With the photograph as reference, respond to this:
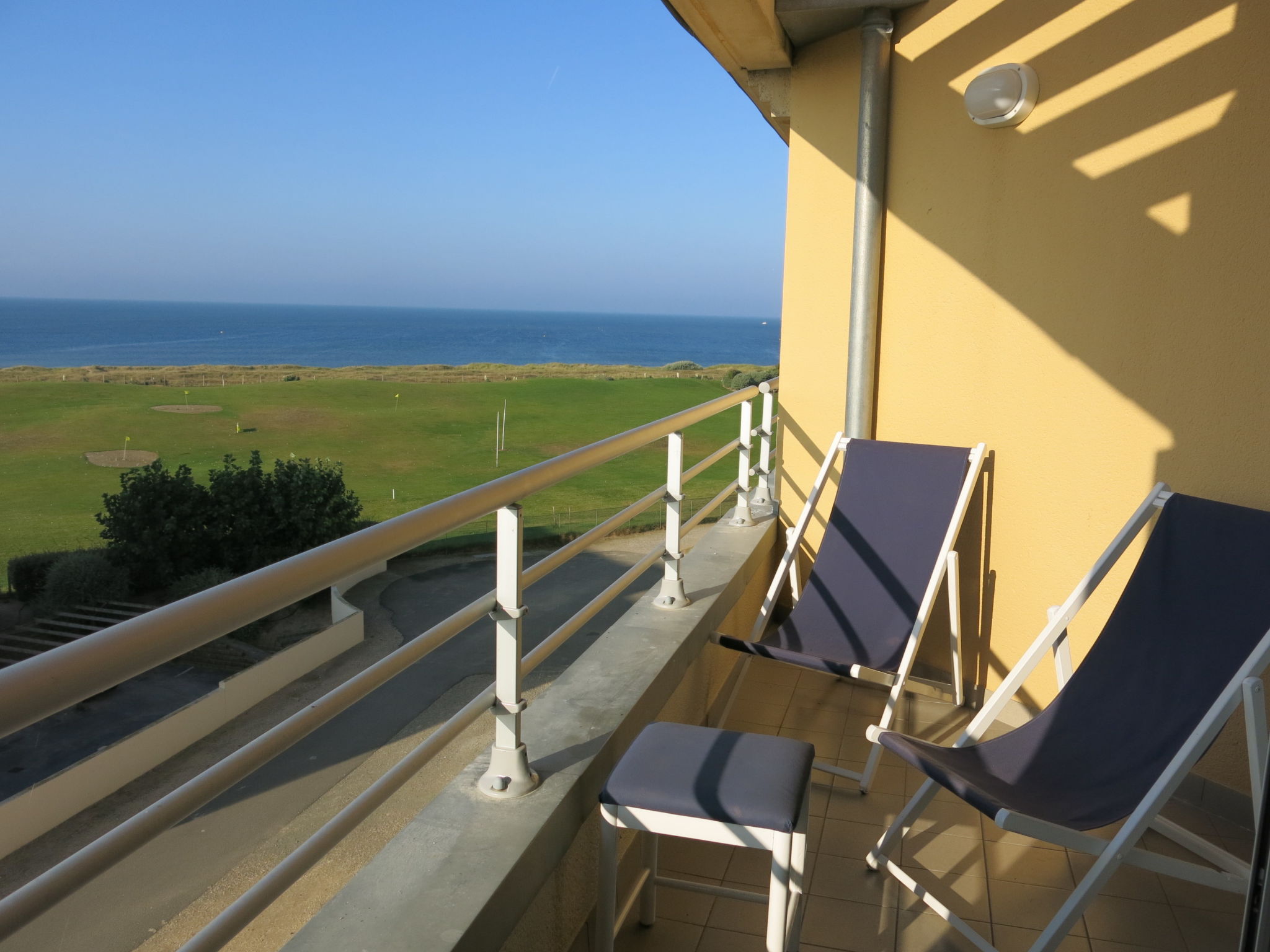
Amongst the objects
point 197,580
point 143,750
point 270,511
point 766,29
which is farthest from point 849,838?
point 270,511

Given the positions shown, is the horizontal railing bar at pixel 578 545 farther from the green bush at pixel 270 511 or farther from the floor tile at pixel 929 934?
the green bush at pixel 270 511

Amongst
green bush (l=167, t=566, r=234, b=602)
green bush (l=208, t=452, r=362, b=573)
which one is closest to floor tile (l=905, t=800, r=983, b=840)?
green bush (l=167, t=566, r=234, b=602)

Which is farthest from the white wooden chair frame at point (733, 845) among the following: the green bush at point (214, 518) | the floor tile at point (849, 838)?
the green bush at point (214, 518)

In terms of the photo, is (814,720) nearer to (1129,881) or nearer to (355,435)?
(1129,881)

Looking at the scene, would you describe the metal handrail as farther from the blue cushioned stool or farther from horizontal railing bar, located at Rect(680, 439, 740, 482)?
horizontal railing bar, located at Rect(680, 439, 740, 482)

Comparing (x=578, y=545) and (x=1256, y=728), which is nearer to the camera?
(x=1256, y=728)

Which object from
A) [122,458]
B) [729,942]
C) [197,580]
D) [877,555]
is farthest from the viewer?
[122,458]

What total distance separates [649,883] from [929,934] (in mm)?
604

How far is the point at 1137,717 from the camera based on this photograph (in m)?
2.04

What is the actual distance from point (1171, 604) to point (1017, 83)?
165 centimetres

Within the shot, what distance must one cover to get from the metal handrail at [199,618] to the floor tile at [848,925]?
119cm

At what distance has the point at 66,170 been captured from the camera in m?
81.8

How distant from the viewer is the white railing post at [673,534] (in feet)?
8.45

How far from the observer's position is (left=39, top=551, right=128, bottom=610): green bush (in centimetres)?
2500
